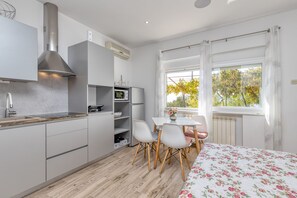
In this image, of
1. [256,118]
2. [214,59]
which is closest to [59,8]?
[214,59]

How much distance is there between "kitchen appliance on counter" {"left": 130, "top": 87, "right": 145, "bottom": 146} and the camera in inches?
136

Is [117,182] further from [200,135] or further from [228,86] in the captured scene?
[228,86]

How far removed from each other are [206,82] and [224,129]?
110cm

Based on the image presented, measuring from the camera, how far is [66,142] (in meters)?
2.04

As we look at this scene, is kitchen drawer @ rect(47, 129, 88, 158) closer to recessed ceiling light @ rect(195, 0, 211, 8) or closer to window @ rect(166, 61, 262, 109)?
window @ rect(166, 61, 262, 109)

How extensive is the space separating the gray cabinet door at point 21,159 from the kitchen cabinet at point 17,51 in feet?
2.25

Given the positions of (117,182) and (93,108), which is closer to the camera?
(117,182)

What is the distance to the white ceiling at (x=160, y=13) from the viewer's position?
90.7 inches

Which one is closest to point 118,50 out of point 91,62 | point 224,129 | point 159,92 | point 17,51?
point 91,62

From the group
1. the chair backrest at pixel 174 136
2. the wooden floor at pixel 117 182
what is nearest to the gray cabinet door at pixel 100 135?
the wooden floor at pixel 117 182

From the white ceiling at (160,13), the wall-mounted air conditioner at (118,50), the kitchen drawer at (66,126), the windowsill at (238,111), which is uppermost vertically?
the white ceiling at (160,13)

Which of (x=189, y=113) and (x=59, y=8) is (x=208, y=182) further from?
(x=59, y=8)

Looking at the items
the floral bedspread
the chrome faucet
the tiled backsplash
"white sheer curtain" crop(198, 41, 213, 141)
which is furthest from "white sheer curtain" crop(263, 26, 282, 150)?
the chrome faucet

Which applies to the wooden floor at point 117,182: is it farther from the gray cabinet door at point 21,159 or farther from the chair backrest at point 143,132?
the chair backrest at point 143,132
